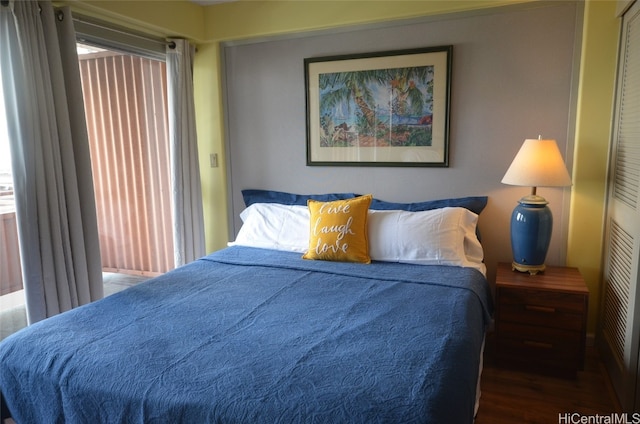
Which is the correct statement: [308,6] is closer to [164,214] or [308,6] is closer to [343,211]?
[343,211]

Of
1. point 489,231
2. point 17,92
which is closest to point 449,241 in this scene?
point 489,231

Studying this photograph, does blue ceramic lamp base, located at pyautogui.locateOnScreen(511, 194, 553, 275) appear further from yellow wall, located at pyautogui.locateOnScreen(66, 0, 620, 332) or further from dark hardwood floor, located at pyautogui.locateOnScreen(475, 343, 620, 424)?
dark hardwood floor, located at pyautogui.locateOnScreen(475, 343, 620, 424)

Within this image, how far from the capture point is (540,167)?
2295 millimetres

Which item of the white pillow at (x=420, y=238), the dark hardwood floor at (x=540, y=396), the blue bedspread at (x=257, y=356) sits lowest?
the dark hardwood floor at (x=540, y=396)

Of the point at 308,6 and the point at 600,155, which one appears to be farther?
the point at 308,6

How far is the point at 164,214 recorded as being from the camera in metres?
3.35

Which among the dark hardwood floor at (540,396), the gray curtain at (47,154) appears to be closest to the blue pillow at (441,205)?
the dark hardwood floor at (540,396)

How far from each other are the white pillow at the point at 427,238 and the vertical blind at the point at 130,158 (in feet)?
5.58

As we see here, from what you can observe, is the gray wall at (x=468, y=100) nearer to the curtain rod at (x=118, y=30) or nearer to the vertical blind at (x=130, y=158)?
the curtain rod at (x=118, y=30)

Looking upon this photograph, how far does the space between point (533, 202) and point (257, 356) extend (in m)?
1.78

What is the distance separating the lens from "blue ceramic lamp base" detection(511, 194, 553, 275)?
7.83 feet

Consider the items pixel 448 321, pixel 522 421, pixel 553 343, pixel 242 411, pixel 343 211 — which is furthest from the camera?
pixel 343 211

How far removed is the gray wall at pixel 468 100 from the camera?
2539 millimetres

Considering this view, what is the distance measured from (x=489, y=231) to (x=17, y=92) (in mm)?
2737
